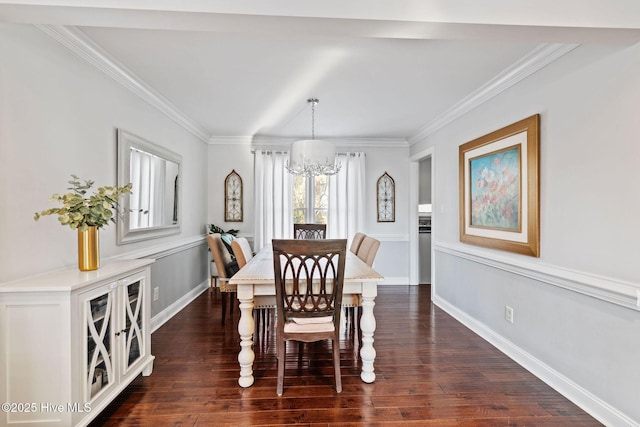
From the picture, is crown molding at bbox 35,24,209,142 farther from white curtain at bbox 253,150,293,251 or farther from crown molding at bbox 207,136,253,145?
white curtain at bbox 253,150,293,251

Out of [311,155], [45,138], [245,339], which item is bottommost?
[245,339]

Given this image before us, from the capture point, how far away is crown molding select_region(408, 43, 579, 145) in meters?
2.26

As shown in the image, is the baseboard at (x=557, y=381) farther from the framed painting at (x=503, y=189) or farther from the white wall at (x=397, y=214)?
the white wall at (x=397, y=214)

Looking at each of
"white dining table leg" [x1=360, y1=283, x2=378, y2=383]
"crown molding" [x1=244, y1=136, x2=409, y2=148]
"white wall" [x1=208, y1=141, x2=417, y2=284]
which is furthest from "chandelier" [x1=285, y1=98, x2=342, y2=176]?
"white wall" [x1=208, y1=141, x2=417, y2=284]

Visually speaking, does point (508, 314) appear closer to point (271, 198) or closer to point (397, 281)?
point (397, 281)

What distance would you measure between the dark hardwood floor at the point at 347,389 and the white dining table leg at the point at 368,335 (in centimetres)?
7

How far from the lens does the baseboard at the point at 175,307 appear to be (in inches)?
131

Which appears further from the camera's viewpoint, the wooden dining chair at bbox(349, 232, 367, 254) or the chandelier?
the wooden dining chair at bbox(349, 232, 367, 254)

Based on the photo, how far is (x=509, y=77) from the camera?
2715 mm

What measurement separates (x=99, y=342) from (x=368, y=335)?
1655 millimetres

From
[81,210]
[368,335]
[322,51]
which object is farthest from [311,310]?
[322,51]

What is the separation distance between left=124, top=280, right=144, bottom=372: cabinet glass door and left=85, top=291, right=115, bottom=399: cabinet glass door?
0.51 ft

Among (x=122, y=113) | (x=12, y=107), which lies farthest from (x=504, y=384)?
(x=122, y=113)

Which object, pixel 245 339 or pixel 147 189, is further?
pixel 147 189
